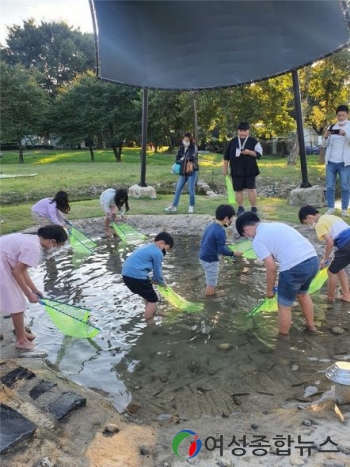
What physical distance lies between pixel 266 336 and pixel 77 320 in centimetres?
222

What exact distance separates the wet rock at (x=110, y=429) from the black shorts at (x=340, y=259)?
3426 mm

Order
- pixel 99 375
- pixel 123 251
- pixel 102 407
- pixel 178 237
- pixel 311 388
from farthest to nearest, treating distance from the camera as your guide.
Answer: pixel 178 237 < pixel 123 251 < pixel 99 375 < pixel 311 388 < pixel 102 407

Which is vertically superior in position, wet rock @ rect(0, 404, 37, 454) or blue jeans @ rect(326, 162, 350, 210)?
blue jeans @ rect(326, 162, 350, 210)

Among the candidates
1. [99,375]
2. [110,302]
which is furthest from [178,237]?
[99,375]

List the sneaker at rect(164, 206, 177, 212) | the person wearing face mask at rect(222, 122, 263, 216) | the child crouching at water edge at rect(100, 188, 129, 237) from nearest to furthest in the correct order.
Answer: the child crouching at water edge at rect(100, 188, 129, 237), the person wearing face mask at rect(222, 122, 263, 216), the sneaker at rect(164, 206, 177, 212)

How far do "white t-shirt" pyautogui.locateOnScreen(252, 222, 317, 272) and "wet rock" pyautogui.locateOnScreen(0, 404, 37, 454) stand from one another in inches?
106

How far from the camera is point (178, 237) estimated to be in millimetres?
9734

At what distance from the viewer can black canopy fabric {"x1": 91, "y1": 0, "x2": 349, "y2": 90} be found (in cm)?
1048

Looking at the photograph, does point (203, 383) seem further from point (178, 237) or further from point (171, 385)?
point (178, 237)

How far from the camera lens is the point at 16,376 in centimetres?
378

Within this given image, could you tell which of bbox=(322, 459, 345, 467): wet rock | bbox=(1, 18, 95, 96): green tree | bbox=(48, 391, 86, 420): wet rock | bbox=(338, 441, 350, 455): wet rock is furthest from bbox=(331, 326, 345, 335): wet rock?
bbox=(1, 18, 95, 96): green tree

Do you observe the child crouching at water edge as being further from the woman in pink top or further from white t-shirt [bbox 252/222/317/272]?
white t-shirt [bbox 252/222/317/272]

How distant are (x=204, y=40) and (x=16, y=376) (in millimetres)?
10654

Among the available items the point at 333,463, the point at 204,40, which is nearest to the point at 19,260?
the point at 333,463
